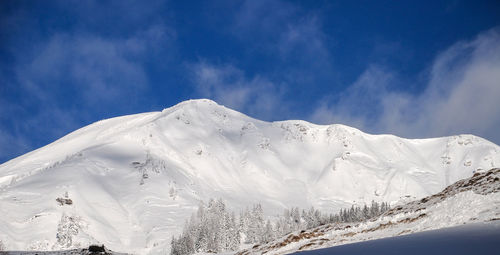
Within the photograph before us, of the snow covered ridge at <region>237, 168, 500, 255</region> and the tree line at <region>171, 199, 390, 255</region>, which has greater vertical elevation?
the tree line at <region>171, 199, 390, 255</region>

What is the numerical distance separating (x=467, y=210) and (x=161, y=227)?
495 ft

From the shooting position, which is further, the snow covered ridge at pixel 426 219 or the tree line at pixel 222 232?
the tree line at pixel 222 232

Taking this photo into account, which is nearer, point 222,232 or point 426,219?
point 426,219

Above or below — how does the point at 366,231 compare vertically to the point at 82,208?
below

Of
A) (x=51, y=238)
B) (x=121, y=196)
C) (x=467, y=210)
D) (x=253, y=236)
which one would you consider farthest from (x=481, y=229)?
(x=121, y=196)

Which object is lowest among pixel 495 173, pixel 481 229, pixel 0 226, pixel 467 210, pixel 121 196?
pixel 481 229

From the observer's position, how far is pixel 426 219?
29594mm

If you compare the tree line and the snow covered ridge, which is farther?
the tree line

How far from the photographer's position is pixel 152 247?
143m

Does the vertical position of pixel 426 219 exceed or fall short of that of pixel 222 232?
it falls short

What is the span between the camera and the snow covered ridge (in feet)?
84.8

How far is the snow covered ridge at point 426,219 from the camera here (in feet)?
84.8

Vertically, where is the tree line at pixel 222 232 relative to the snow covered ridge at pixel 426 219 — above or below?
above

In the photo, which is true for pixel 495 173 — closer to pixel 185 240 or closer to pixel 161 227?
pixel 185 240
